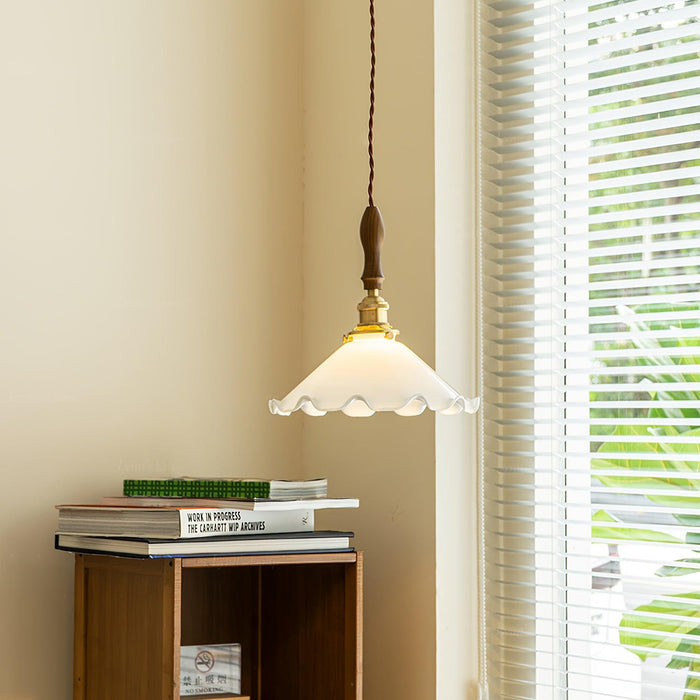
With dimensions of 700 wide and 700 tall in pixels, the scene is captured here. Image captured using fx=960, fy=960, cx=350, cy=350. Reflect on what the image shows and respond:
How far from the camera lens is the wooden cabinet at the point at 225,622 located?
1.14 metres

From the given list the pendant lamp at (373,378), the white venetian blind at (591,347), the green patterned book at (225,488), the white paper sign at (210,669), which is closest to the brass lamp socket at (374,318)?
the pendant lamp at (373,378)

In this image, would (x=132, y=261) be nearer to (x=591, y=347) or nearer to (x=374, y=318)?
(x=374, y=318)

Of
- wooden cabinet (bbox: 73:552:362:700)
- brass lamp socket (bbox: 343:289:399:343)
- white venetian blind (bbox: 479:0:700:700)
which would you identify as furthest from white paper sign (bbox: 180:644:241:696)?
brass lamp socket (bbox: 343:289:399:343)

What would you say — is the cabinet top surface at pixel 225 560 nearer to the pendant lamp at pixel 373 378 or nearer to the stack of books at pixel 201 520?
the stack of books at pixel 201 520

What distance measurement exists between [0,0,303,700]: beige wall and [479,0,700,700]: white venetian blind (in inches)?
14.4

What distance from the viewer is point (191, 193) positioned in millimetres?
1503

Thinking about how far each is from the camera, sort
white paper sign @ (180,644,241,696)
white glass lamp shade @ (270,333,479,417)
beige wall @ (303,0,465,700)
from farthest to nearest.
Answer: beige wall @ (303,0,465,700)
white paper sign @ (180,644,241,696)
white glass lamp shade @ (270,333,479,417)

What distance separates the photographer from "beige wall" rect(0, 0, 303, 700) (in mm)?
1300

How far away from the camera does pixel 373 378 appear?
107 centimetres

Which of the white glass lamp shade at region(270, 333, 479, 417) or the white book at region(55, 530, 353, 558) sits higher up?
the white glass lamp shade at region(270, 333, 479, 417)

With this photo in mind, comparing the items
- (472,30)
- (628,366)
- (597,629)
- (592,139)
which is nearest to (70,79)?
(472,30)

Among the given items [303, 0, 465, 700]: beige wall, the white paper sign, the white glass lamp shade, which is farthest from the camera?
[303, 0, 465, 700]: beige wall

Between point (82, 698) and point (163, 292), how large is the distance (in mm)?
584

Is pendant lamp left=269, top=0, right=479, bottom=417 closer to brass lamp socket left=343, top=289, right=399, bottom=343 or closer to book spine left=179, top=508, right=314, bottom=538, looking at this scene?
brass lamp socket left=343, top=289, right=399, bottom=343
